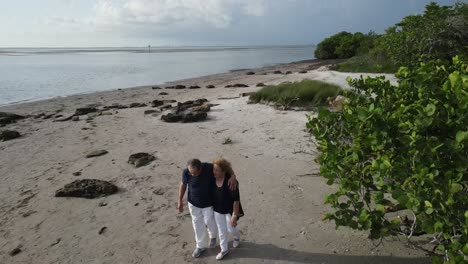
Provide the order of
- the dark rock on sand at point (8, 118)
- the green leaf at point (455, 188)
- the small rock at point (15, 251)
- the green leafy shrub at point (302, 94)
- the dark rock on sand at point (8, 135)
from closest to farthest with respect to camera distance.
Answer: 1. the green leaf at point (455, 188)
2. the small rock at point (15, 251)
3. the dark rock on sand at point (8, 135)
4. the green leafy shrub at point (302, 94)
5. the dark rock on sand at point (8, 118)

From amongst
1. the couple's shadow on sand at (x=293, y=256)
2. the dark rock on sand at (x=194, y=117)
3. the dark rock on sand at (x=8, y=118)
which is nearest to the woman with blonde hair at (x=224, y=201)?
the couple's shadow on sand at (x=293, y=256)

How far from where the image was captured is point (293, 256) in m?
4.94

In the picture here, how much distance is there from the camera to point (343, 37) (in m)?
48.2

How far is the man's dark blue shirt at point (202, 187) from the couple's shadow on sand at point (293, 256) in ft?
2.36

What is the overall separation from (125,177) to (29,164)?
3369mm

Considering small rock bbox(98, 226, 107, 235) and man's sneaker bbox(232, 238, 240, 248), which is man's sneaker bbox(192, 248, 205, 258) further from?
small rock bbox(98, 226, 107, 235)

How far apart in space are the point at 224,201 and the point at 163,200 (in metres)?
2.20

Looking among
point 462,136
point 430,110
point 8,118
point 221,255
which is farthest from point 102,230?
point 8,118

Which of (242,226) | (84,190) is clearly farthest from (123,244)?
(84,190)

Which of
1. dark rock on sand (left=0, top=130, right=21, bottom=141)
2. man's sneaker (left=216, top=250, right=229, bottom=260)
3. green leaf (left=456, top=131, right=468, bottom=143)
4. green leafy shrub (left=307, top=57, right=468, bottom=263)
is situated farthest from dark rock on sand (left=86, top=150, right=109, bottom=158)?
green leaf (left=456, top=131, right=468, bottom=143)

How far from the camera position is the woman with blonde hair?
15.9 ft

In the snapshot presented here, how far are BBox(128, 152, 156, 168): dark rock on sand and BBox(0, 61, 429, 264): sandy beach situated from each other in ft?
0.56

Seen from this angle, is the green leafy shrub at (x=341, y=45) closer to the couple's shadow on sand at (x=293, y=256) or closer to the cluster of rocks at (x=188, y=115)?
the cluster of rocks at (x=188, y=115)

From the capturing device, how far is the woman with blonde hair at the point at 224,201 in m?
4.84
